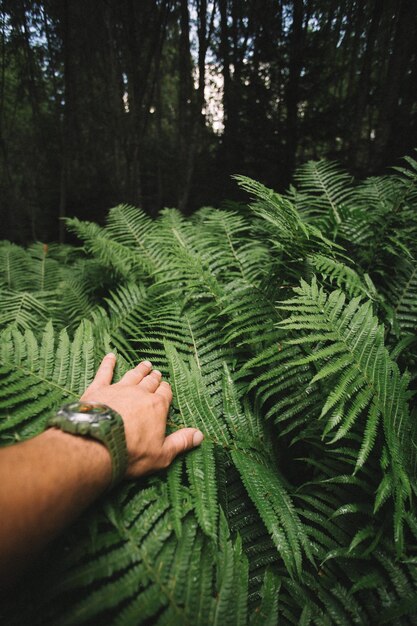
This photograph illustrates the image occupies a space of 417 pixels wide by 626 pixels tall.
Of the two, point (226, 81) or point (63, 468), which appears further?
point (226, 81)

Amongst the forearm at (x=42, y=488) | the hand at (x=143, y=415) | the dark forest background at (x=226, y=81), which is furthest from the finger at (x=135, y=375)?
the dark forest background at (x=226, y=81)

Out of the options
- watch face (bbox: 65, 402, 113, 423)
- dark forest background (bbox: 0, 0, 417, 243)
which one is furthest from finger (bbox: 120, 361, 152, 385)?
dark forest background (bbox: 0, 0, 417, 243)

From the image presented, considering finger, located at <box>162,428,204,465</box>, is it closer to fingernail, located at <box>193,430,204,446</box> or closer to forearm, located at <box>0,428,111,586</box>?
fingernail, located at <box>193,430,204,446</box>

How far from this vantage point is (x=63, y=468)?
606mm

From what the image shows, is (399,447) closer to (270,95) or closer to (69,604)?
(69,604)

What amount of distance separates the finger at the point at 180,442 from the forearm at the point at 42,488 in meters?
0.21

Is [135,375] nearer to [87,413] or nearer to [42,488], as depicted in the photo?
[87,413]

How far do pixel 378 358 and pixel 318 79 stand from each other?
697 centimetres

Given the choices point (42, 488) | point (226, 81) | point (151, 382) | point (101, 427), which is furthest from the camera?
point (226, 81)

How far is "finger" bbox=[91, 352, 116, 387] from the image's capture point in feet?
3.38

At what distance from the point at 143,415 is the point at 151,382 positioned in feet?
0.59

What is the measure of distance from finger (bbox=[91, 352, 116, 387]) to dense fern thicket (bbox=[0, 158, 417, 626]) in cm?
6

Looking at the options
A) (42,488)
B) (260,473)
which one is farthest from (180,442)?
(42,488)

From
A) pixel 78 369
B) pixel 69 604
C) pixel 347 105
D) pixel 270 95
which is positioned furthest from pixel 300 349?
pixel 347 105
